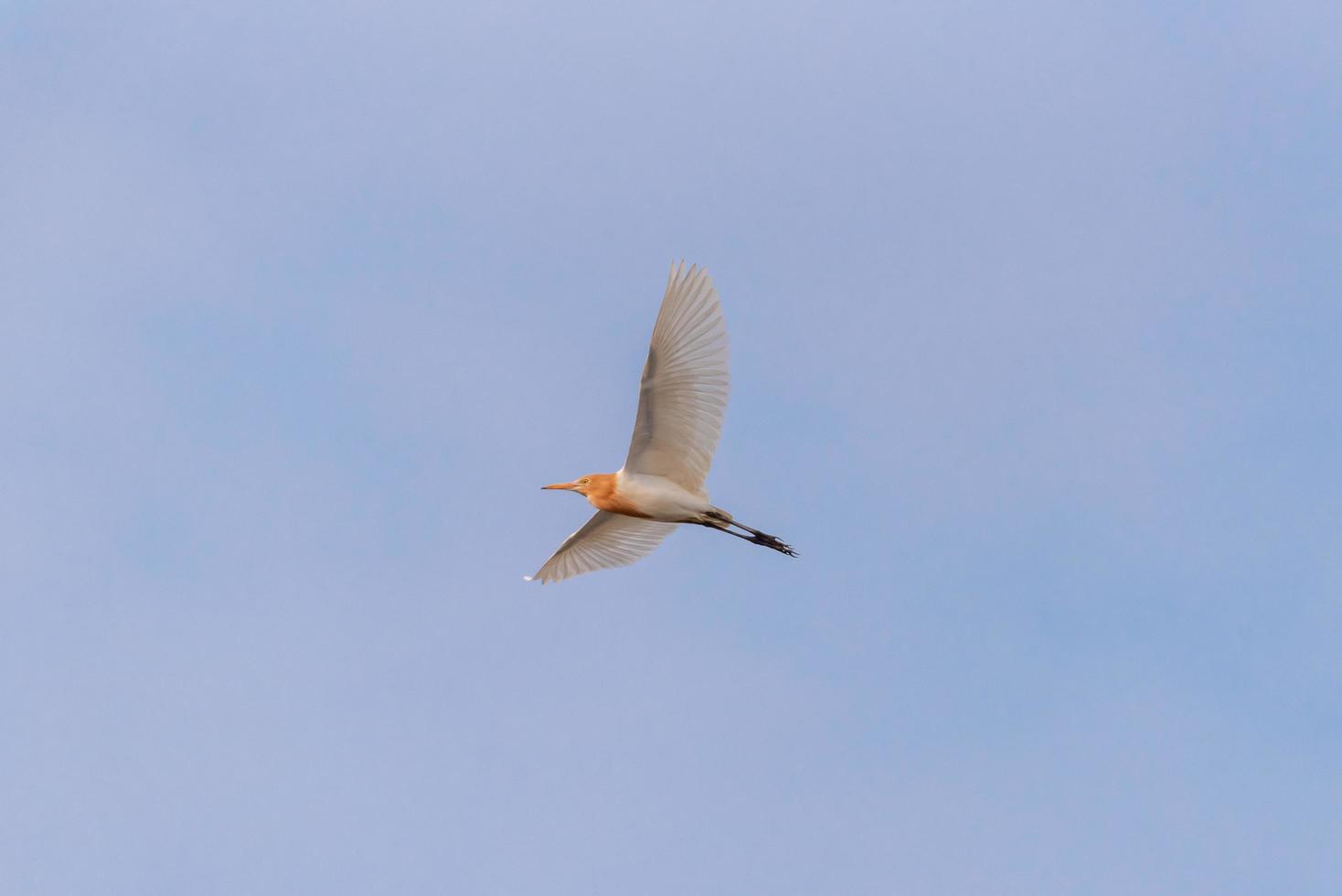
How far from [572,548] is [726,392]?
4488mm

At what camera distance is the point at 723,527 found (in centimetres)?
2017

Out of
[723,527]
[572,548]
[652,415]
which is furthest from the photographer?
[572,548]

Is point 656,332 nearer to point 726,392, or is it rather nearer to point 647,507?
point 726,392

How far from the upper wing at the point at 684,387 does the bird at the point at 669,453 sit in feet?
0.04

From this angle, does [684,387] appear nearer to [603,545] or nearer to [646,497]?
[646,497]

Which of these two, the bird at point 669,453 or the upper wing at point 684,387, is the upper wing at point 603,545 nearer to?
the bird at point 669,453

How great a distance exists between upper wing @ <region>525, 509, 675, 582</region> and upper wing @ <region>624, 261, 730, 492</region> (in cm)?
159

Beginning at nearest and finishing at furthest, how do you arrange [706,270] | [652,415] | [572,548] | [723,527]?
[706,270]
[652,415]
[723,527]
[572,548]

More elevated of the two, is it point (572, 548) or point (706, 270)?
point (706, 270)

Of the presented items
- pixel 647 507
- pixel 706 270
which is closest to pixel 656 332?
pixel 706 270

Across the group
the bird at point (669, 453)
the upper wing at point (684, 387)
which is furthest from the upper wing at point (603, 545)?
the upper wing at point (684, 387)

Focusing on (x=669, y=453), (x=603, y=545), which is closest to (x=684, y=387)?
(x=669, y=453)

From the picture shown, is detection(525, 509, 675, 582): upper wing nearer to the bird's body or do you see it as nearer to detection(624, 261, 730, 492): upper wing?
the bird's body

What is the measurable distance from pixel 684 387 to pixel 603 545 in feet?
13.0
